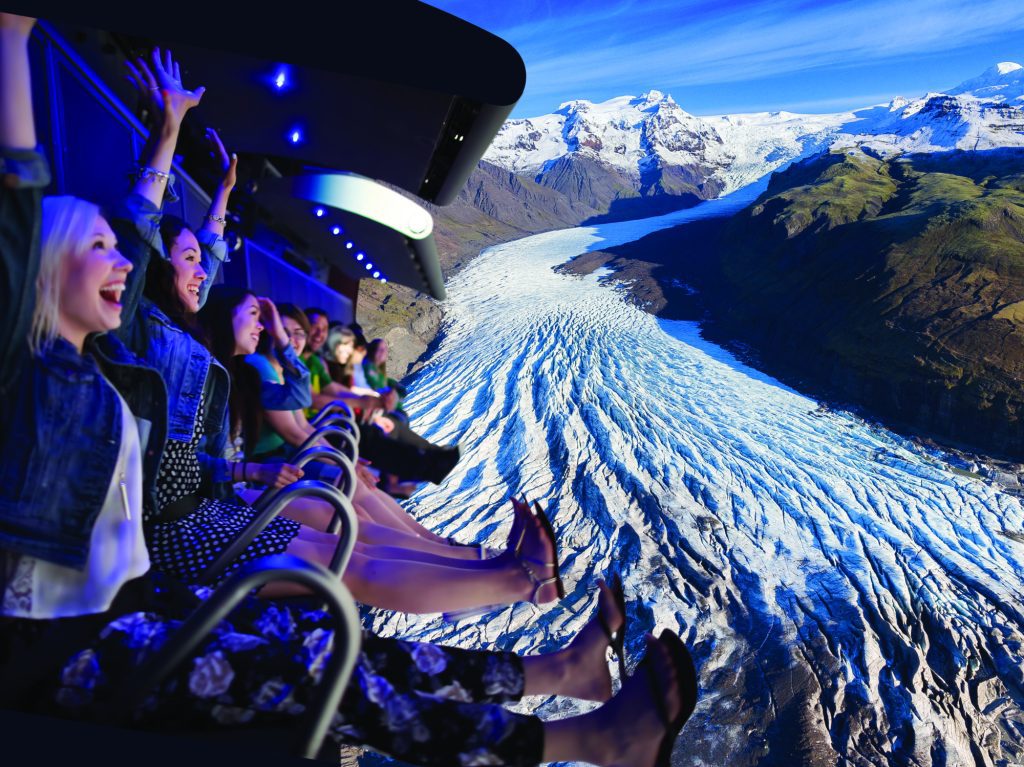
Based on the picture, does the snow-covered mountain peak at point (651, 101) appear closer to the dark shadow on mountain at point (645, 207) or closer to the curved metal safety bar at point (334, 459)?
the dark shadow on mountain at point (645, 207)

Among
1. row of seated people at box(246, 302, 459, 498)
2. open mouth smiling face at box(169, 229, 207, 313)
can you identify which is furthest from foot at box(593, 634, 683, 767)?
row of seated people at box(246, 302, 459, 498)

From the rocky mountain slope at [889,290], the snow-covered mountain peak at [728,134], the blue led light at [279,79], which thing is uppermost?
the snow-covered mountain peak at [728,134]

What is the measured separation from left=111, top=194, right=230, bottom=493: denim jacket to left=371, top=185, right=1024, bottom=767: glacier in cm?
276

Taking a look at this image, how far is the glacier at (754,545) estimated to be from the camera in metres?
3.90

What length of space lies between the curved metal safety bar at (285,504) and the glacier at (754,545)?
2.87 m

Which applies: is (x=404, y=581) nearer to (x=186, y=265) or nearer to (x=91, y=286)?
(x=91, y=286)

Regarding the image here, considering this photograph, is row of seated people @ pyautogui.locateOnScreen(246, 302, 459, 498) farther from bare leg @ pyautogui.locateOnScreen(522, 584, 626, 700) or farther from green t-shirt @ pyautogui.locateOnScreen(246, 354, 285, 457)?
bare leg @ pyautogui.locateOnScreen(522, 584, 626, 700)

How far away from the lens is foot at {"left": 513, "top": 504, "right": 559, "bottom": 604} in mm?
1666

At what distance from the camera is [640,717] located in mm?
1157

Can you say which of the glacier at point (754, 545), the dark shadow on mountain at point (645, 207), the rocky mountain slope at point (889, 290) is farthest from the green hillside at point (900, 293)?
the dark shadow on mountain at point (645, 207)

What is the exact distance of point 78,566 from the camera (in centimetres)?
87

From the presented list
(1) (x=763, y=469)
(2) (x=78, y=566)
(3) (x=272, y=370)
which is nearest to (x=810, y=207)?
(1) (x=763, y=469)

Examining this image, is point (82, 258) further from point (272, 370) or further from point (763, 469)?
point (763, 469)

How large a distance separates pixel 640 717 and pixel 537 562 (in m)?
0.57
